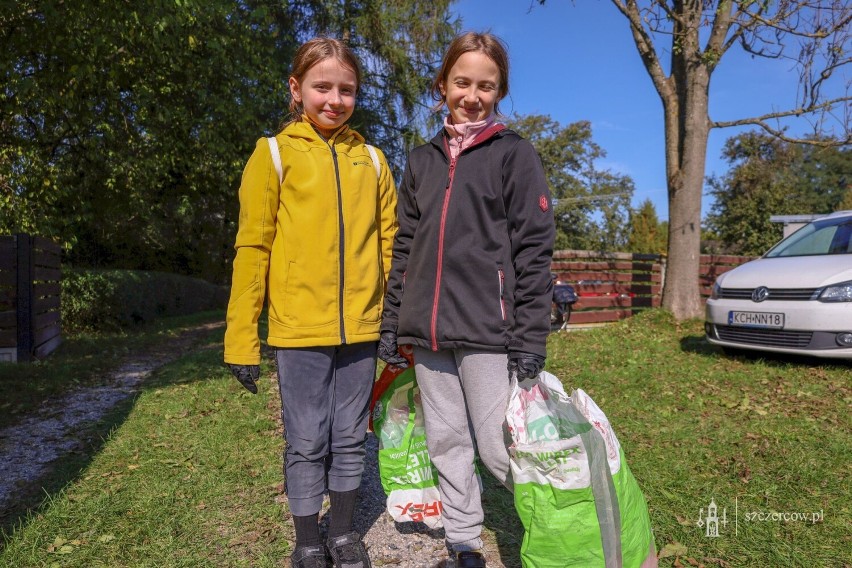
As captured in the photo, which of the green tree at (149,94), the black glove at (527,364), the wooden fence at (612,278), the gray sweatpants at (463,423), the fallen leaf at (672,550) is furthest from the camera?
the wooden fence at (612,278)

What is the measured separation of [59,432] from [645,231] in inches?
1905

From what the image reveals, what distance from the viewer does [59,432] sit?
4594 millimetres

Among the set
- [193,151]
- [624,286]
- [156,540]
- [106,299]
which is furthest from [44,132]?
[624,286]

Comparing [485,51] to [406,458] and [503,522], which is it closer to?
[406,458]

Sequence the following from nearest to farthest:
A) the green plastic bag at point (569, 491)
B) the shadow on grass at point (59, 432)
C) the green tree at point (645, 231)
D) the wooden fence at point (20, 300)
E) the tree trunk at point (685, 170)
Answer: the green plastic bag at point (569, 491) < the shadow on grass at point (59, 432) < the wooden fence at point (20, 300) < the tree trunk at point (685, 170) < the green tree at point (645, 231)

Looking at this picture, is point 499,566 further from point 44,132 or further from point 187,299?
point 187,299

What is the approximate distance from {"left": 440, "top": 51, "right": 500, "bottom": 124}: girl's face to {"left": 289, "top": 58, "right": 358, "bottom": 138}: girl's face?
16.5 inches

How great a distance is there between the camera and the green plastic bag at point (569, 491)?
2014mm

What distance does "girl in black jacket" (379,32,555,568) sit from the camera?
220 centimetres

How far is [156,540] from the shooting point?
2789 millimetres

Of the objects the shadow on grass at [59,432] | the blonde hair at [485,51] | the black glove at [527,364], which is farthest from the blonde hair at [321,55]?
the shadow on grass at [59,432]

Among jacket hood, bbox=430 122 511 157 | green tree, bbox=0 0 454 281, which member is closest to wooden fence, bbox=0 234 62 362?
green tree, bbox=0 0 454 281

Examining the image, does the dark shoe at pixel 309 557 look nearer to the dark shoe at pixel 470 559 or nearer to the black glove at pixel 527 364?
the dark shoe at pixel 470 559

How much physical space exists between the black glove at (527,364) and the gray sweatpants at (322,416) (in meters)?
0.67
